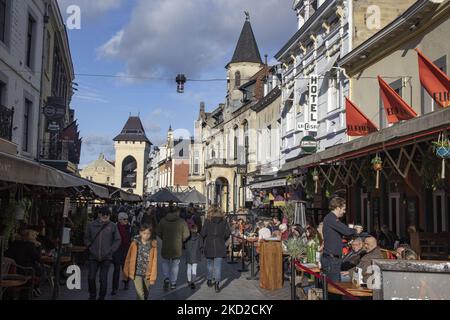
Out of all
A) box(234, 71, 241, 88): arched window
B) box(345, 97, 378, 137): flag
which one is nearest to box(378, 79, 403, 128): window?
Result: box(345, 97, 378, 137): flag

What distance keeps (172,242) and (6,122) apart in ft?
26.5

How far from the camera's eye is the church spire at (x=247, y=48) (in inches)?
1921

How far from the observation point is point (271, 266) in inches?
434

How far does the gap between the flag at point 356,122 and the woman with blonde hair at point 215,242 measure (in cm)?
614

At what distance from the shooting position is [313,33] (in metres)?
21.2

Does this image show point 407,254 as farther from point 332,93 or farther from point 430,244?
point 332,93

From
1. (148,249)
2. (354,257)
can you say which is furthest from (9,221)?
(354,257)

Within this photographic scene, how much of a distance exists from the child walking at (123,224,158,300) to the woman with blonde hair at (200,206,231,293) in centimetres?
308

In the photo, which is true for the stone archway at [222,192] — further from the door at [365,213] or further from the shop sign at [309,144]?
the door at [365,213]

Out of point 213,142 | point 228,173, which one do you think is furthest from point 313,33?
point 213,142

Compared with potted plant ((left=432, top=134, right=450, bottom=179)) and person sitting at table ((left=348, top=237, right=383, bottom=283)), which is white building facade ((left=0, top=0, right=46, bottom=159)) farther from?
potted plant ((left=432, top=134, right=450, bottom=179))
